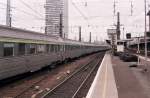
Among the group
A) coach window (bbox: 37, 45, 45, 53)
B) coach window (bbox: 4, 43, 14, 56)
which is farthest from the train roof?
coach window (bbox: 37, 45, 45, 53)

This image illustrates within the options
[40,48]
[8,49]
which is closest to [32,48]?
[40,48]

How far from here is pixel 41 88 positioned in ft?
58.3

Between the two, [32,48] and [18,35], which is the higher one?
[18,35]

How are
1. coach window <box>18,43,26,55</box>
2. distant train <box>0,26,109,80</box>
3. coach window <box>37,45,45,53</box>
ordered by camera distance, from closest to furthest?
distant train <box>0,26,109,80</box>
coach window <box>18,43,26,55</box>
coach window <box>37,45,45,53</box>

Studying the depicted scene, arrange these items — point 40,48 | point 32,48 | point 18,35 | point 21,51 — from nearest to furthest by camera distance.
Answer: point 18,35 → point 21,51 → point 32,48 → point 40,48

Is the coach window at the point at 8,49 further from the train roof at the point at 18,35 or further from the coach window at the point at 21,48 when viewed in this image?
the coach window at the point at 21,48

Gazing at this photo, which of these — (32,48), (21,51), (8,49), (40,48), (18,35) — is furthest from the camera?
(40,48)

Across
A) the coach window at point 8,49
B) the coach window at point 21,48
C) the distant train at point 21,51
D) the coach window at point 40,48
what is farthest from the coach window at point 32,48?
the coach window at point 8,49

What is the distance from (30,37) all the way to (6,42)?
4.96 meters

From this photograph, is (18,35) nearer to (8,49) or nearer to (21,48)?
(21,48)

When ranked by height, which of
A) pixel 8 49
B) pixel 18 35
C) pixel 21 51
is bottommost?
pixel 21 51

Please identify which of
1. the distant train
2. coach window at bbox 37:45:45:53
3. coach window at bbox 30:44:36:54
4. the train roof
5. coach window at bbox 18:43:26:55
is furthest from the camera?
coach window at bbox 37:45:45:53

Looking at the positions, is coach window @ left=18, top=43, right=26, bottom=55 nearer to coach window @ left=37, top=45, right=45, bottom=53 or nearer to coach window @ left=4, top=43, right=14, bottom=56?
coach window @ left=4, top=43, right=14, bottom=56

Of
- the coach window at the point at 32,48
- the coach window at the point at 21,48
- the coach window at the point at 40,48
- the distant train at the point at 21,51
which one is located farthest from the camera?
the coach window at the point at 40,48
